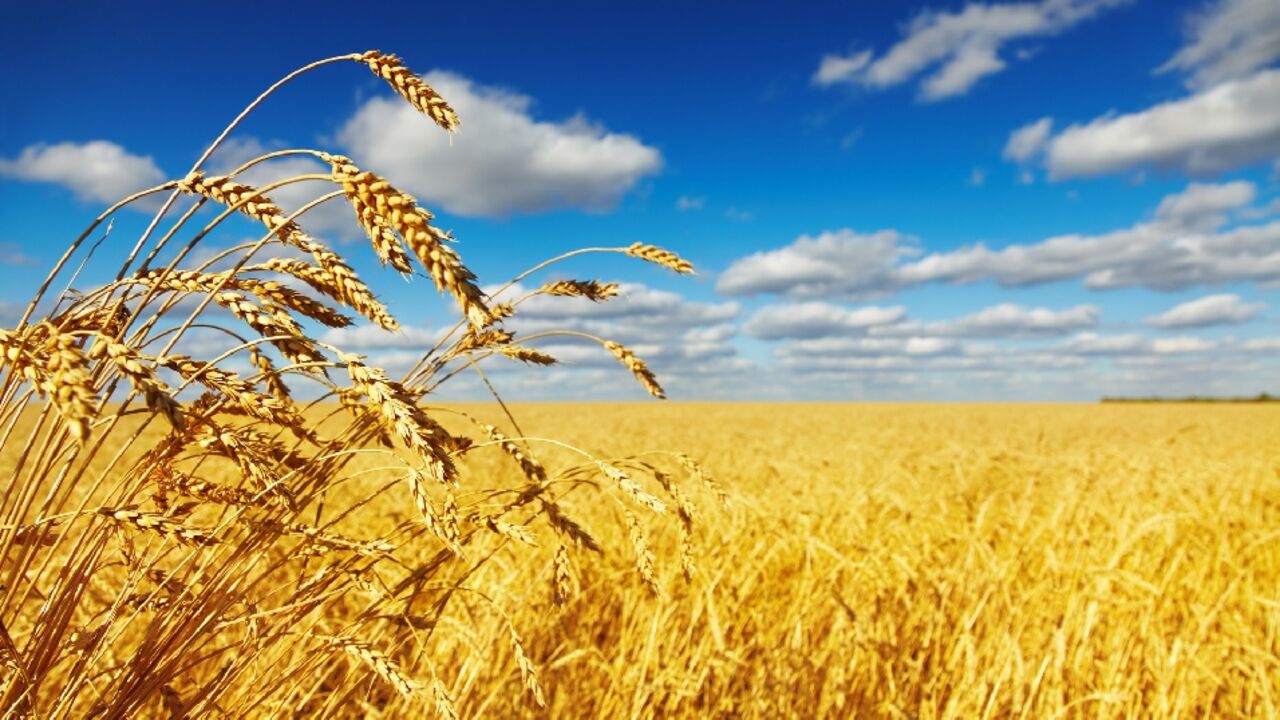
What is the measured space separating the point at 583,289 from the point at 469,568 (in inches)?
78.9

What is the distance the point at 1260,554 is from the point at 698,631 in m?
3.86

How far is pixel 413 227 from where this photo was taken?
0.92 meters

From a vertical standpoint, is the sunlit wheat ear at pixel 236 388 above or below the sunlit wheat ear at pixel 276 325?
below

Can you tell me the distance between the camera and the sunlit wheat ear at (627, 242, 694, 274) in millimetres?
1698

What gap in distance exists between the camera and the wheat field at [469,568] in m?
1.34

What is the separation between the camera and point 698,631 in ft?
10.6

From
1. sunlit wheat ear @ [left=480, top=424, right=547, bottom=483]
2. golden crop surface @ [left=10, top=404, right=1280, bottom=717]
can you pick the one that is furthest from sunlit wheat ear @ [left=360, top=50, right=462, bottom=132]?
golden crop surface @ [left=10, top=404, right=1280, bottom=717]

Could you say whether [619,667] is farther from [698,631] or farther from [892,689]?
[892,689]

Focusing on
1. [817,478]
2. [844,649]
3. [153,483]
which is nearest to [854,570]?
[844,649]

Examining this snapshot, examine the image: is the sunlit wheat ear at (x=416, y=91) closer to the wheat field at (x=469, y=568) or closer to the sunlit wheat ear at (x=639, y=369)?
the wheat field at (x=469, y=568)

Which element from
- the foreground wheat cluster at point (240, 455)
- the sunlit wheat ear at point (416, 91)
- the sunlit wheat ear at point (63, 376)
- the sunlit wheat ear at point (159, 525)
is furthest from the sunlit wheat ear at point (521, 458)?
the sunlit wheat ear at point (63, 376)

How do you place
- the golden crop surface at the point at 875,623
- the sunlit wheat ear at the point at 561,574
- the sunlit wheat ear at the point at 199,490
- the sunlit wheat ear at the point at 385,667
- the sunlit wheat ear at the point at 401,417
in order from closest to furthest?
the sunlit wheat ear at the point at 401,417, the sunlit wheat ear at the point at 385,667, the sunlit wheat ear at the point at 199,490, the sunlit wheat ear at the point at 561,574, the golden crop surface at the point at 875,623

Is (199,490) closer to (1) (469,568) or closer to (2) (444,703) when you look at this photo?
(2) (444,703)

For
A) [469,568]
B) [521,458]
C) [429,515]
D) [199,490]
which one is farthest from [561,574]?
[469,568]
